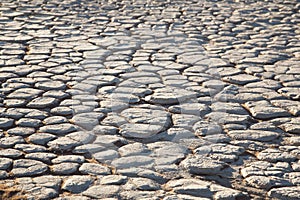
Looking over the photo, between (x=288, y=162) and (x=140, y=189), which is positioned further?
(x=288, y=162)

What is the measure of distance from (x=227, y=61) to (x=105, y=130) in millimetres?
2246

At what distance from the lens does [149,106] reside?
5340 mm

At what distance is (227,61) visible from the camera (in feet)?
21.8

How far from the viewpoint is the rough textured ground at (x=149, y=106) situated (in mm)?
4082

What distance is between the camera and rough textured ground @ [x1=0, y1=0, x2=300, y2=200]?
4082 mm

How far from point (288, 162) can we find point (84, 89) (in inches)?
85.5

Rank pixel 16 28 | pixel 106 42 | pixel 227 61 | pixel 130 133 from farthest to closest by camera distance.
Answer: pixel 16 28
pixel 106 42
pixel 227 61
pixel 130 133

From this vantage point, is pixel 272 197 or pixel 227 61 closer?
pixel 272 197

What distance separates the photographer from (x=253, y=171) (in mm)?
4211

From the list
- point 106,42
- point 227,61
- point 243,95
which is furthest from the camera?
point 106,42

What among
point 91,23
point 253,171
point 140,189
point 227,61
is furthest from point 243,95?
point 91,23

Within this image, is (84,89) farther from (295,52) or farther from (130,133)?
(295,52)

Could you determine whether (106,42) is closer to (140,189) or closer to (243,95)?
(243,95)

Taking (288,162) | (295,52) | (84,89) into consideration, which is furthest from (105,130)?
(295,52)
